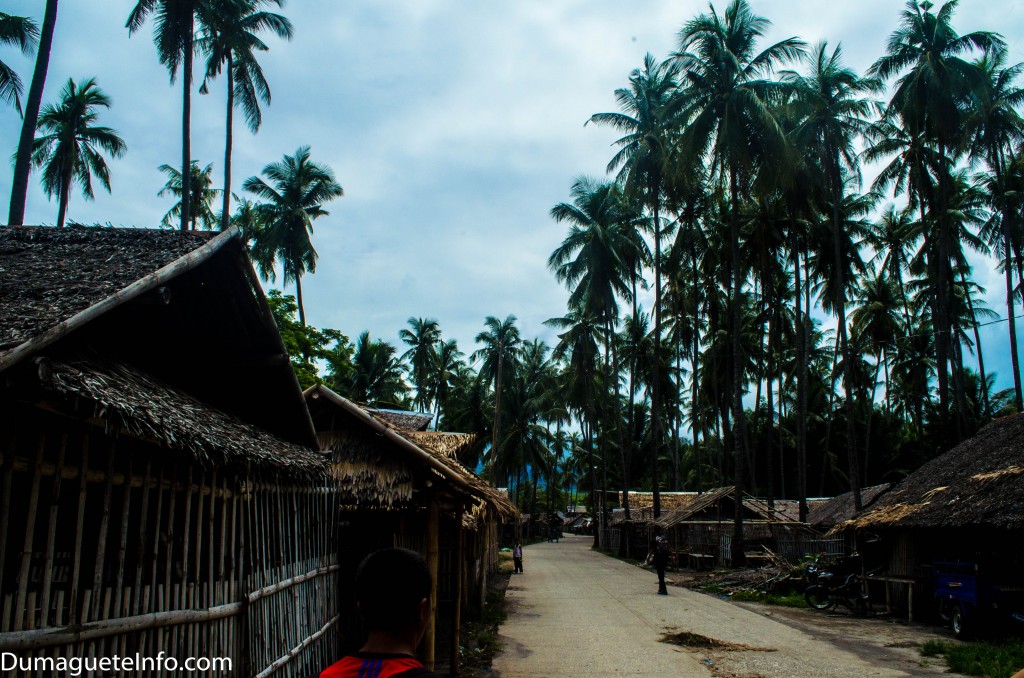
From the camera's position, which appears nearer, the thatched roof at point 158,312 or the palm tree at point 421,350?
the thatched roof at point 158,312

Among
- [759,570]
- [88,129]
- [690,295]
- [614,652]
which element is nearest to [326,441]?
[614,652]

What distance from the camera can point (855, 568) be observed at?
19.1 meters

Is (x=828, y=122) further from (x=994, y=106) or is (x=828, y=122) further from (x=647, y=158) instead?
(x=647, y=158)

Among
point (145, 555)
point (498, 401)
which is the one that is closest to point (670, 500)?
point (498, 401)

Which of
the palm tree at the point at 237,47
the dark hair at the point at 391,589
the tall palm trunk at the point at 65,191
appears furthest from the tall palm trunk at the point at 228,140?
the dark hair at the point at 391,589

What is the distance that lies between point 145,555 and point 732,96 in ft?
77.0

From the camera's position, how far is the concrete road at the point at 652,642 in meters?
9.62

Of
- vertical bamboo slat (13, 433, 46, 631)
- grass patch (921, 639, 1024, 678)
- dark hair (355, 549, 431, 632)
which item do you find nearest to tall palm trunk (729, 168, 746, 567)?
grass patch (921, 639, 1024, 678)

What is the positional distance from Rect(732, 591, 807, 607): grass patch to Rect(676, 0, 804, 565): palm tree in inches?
249

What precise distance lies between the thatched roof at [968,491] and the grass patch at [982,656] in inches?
72.2

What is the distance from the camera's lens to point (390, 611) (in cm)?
212

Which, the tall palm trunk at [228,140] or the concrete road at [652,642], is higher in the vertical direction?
the tall palm trunk at [228,140]

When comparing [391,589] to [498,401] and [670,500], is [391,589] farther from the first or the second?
[498,401]

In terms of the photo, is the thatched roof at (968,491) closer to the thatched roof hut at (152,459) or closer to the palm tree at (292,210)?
the thatched roof hut at (152,459)
